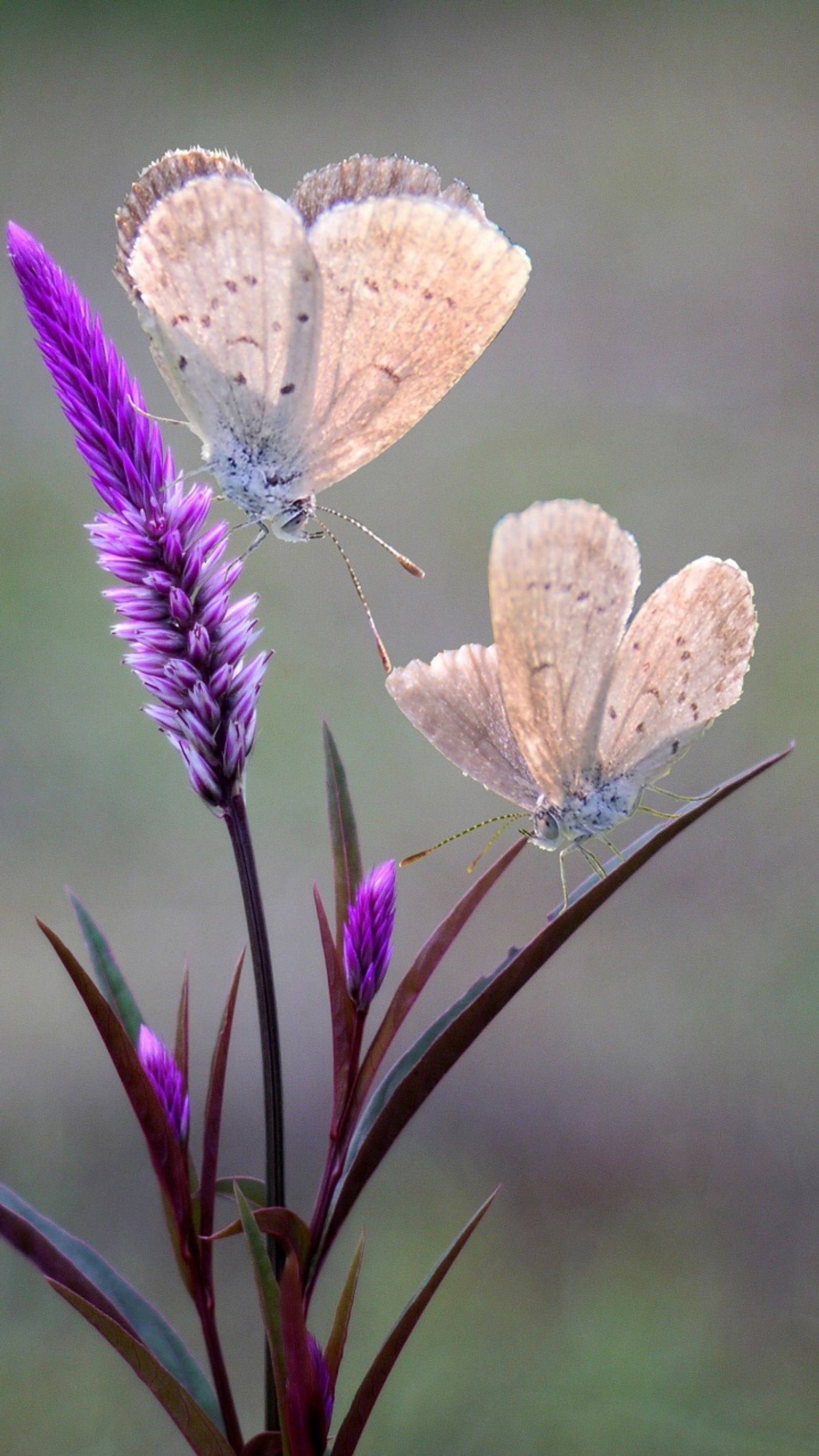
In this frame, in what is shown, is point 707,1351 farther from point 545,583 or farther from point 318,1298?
point 545,583

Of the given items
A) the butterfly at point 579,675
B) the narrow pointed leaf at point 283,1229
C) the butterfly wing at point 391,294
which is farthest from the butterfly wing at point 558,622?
the narrow pointed leaf at point 283,1229

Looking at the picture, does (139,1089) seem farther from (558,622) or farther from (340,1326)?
(558,622)

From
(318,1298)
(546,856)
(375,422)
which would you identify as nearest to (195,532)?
(375,422)

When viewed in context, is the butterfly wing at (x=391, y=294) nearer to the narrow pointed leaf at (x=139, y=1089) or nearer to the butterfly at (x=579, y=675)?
the butterfly at (x=579, y=675)

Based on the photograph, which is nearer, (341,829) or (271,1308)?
(271,1308)

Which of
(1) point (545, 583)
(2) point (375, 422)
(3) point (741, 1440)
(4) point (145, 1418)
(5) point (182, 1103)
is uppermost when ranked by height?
(2) point (375, 422)

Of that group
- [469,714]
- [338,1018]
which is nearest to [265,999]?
[338,1018]

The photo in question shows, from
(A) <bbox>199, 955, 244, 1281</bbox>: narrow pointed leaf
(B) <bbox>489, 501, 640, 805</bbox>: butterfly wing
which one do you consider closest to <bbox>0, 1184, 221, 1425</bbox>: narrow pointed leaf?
(A) <bbox>199, 955, 244, 1281</bbox>: narrow pointed leaf
